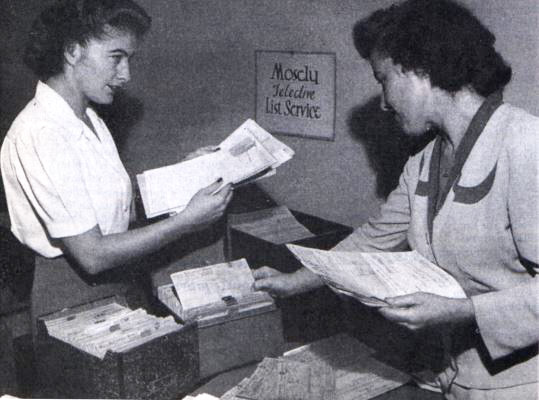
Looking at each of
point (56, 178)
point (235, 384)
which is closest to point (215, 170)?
point (56, 178)

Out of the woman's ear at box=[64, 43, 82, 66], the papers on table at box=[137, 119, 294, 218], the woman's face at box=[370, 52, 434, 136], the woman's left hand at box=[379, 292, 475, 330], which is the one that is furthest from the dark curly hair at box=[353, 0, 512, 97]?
the woman's ear at box=[64, 43, 82, 66]

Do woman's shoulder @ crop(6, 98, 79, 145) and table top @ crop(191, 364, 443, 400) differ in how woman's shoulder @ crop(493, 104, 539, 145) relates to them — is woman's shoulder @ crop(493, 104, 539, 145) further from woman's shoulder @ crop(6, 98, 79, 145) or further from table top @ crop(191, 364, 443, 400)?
woman's shoulder @ crop(6, 98, 79, 145)

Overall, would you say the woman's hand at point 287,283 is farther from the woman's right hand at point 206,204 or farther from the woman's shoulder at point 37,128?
the woman's shoulder at point 37,128

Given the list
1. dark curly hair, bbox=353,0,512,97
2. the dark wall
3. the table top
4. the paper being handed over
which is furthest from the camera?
the dark wall

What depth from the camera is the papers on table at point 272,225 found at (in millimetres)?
2465

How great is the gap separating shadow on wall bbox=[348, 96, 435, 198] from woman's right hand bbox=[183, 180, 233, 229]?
2.12ft

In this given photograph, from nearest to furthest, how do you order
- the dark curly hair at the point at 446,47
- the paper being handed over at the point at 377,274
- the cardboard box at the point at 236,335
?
1. the paper being handed over at the point at 377,274
2. the dark curly hair at the point at 446,47
3. the cardboard box at the point at 236,335

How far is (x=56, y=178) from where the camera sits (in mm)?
1814

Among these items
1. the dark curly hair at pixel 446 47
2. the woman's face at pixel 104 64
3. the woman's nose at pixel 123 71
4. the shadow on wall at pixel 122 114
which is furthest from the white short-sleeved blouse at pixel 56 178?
the shadow on wall at pixel 122 114

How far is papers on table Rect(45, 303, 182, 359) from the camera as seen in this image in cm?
156

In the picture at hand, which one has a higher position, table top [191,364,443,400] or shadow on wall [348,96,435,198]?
shadow on wall [348,96,435,198]

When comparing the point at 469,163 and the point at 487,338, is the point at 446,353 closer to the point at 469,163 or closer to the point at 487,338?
the point at 487,338

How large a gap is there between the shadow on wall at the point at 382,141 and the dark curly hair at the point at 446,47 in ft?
2.34

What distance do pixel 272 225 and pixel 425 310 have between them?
1.29 meters
